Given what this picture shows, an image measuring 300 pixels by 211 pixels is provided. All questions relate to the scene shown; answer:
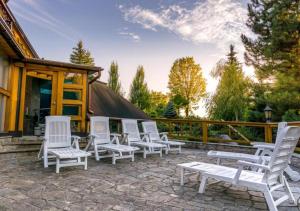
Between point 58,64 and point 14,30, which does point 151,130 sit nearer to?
point 58,64

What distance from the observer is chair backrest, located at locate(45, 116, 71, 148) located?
Answer: 509cm

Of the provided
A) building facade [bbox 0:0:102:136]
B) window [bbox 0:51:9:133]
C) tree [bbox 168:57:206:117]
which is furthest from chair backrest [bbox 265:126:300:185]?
tree [bbox 168:57:206:117]

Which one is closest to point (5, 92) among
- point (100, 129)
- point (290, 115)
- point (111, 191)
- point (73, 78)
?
point (73, 78)

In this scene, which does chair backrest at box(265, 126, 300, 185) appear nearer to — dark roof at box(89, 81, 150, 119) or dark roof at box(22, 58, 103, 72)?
dark roof at box(22, 58, 103, 72)

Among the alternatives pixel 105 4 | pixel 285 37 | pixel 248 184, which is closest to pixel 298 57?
pixel 285 37

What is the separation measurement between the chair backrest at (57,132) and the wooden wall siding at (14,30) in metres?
2.10

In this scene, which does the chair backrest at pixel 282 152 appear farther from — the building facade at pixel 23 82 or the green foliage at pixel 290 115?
the green foliage at pixel 290 115

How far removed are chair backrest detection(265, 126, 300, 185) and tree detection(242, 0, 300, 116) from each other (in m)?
9.47

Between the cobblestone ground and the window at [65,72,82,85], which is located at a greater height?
the window at [65,72,82,85]

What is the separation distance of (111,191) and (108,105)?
7.20 metres

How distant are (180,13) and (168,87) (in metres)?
16.6

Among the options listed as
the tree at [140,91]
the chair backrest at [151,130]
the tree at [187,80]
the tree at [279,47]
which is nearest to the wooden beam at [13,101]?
the chair backrest at [151,130]

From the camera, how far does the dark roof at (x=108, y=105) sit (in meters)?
9.50

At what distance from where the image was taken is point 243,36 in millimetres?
13547
